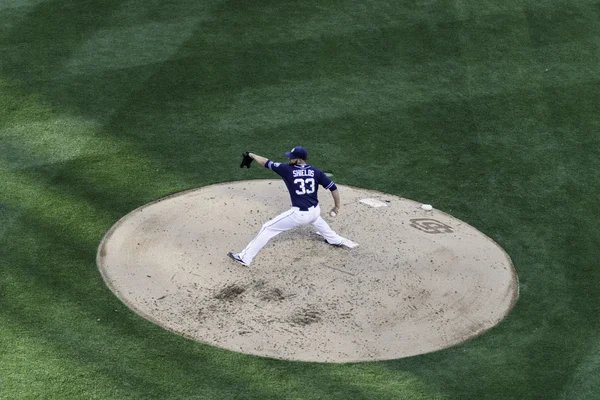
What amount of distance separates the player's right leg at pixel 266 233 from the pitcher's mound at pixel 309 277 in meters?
0.20

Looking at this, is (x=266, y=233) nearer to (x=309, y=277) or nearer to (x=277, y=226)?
(x=277, y=226)

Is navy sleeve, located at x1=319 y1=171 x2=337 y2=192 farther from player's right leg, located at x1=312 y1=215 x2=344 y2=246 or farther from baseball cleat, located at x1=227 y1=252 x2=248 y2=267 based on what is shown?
baseball cleat, located at x1=227 y1=252 x2=248 y2=267

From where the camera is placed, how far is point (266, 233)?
38.9ft

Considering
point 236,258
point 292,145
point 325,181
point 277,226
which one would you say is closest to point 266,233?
point 277,226

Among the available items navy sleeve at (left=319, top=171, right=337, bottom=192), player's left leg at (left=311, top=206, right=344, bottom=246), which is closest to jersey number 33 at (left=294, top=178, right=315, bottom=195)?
navy sleeve at (left=319, top=171, right=337, bottom=192)

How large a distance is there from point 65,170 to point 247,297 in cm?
449

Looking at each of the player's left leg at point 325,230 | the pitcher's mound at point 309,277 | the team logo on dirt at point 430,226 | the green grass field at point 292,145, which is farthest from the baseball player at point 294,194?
the green grass field at point 292,145

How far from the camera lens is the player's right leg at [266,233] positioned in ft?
38.9

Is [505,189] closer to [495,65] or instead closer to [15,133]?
[495,65]

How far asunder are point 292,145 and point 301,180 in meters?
3.40

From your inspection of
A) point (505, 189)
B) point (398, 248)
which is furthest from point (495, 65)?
point (398, 248)

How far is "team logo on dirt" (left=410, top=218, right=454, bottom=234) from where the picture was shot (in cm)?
1311

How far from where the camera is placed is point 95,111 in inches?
619

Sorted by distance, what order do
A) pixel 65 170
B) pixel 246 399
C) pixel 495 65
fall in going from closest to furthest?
pixel 246 399 → pixel 65 170 → pixel 495 65
